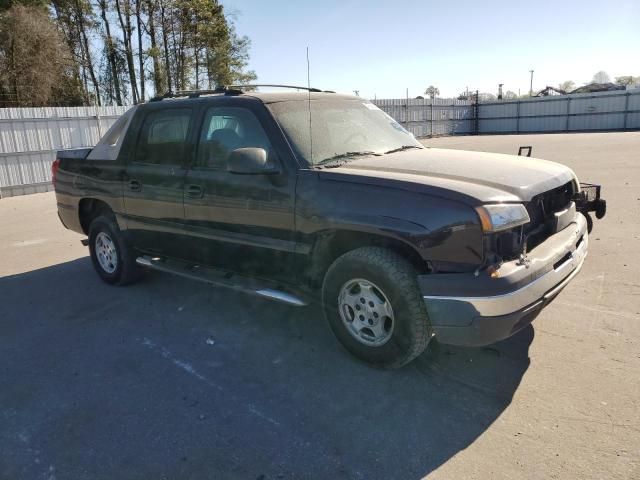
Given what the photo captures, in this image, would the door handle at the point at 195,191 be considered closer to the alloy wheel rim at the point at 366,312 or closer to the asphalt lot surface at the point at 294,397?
the asphalt lot surface at the point at 294,397

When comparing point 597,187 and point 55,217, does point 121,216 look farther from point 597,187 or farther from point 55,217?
point 55,217

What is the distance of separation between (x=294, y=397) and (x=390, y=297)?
0.89 meters

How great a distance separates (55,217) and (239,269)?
7885 mm

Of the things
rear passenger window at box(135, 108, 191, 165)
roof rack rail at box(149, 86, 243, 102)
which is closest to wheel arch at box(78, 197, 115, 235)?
rear passenger window at box(135, 108, 191, 165)

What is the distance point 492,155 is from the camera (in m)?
4.32

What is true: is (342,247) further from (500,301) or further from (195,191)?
(195,191)

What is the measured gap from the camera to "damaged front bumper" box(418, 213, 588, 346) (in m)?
2.89

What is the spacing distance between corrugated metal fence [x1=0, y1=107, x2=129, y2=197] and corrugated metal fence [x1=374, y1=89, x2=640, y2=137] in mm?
20470

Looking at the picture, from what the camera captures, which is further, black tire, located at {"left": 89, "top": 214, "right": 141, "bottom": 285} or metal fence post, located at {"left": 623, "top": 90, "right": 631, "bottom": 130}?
metal fence post, located at {"left": 623, "top": 90, "right": 631, "bottom": 130}

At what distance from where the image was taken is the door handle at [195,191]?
14.2 ft

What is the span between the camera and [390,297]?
3.25 m

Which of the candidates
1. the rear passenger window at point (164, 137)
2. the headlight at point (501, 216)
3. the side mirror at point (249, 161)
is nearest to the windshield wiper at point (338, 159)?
the side mirror at point (249, 161)

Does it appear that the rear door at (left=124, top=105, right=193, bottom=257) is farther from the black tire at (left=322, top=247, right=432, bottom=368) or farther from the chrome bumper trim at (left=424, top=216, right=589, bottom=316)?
the chrome bumper trim at (left=424, top=216, right=589, bottom=316)

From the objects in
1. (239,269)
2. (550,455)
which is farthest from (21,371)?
(550,455)
